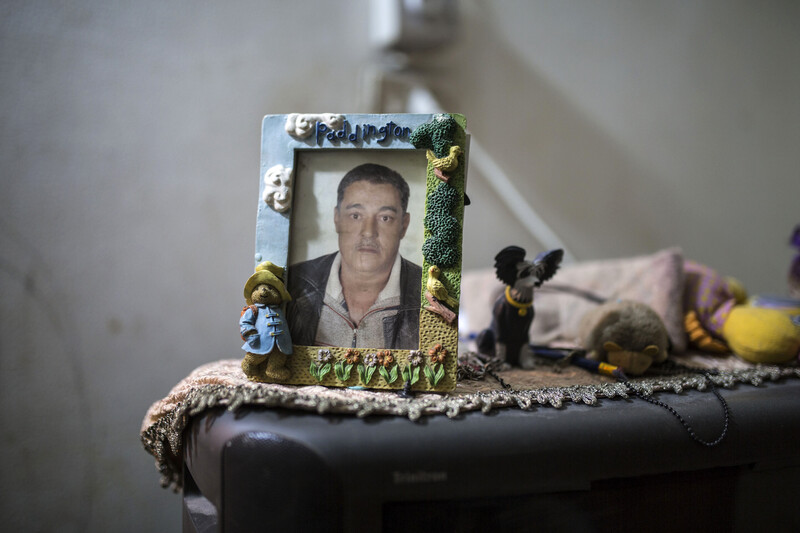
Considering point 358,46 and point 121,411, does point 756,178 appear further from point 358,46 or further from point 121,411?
point 121,411

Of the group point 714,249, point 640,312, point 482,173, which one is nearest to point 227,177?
point 482,173

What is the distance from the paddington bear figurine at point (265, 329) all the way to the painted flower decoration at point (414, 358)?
0.16 meters

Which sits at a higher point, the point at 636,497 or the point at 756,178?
the point at 756,178

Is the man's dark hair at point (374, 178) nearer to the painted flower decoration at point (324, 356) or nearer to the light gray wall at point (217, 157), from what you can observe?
the painted flower decoration at point (324, 356)

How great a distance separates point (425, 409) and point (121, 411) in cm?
76

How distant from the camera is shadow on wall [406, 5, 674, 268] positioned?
4.67 ft

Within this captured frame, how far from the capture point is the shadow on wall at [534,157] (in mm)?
1423

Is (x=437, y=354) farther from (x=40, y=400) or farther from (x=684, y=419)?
(x=40, y=400)

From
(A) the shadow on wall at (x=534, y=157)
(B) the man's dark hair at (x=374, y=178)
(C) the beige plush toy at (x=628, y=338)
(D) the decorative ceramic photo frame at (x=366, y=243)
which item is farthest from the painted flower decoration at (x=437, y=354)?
(A) the shadow on wall at (x=534, y=157)

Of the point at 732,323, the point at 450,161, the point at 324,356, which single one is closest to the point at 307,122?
the point at 450,161

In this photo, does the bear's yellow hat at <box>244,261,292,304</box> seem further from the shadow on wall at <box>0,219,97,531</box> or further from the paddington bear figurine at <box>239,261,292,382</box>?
the shadow on wall at <box>0,219,97,531</box>

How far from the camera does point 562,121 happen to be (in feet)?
4.84

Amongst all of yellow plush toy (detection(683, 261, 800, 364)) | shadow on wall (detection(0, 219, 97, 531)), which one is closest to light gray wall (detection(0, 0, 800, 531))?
shadow on wall (detection(0, 219, 97, 531))

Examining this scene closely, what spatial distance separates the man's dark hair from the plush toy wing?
26cm
